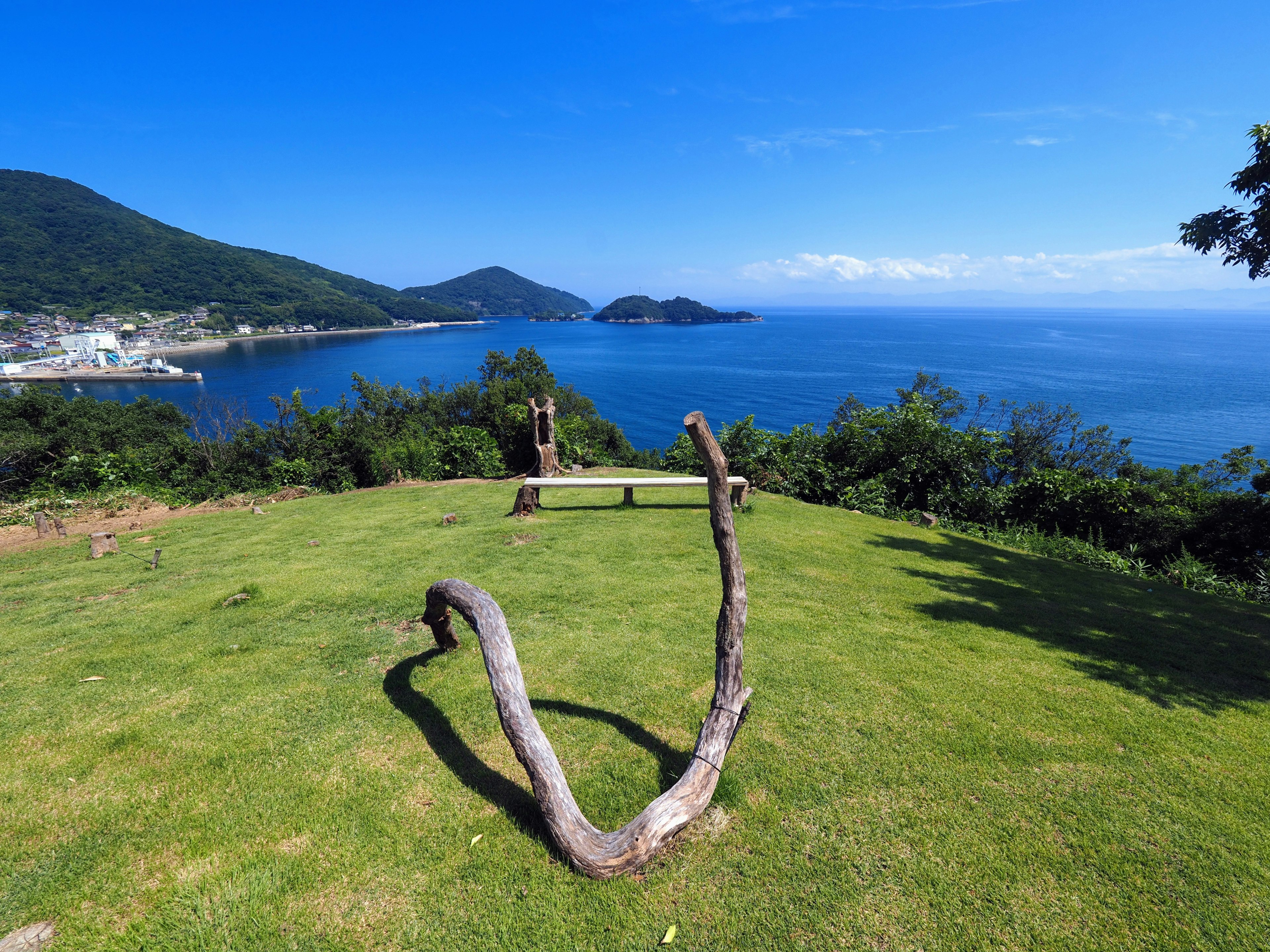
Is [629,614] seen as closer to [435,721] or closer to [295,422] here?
[435,721]

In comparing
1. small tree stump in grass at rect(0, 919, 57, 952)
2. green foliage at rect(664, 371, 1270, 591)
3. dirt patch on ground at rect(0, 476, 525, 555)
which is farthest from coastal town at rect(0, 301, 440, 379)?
small tree stump in grass at rect(0, 919, 57, 952)

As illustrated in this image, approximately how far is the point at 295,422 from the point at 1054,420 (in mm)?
41384

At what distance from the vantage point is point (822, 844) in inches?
121

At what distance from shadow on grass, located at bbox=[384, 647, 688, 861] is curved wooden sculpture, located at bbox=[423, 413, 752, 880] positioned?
0.68 feet

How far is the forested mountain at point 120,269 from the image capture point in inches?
4508

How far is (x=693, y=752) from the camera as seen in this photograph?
146 inches

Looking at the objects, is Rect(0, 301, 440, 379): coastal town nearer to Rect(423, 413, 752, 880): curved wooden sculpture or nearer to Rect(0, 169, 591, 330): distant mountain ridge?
Rect(0, 169, 591, 330): distant mountain ridge

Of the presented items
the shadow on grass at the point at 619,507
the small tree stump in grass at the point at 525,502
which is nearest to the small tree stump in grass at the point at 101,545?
the small tree stump in grass at the point at 525,502

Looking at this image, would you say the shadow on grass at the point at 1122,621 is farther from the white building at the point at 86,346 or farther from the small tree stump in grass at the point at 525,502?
the white building at the point at 86,346

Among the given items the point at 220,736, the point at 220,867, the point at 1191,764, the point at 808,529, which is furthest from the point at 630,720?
the point at 808,529

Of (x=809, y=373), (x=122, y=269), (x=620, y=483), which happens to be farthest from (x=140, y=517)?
(x=122, y=269)

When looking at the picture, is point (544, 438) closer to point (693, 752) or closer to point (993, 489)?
point (693, 752)

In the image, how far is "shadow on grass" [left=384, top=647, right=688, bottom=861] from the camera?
3.34 meters

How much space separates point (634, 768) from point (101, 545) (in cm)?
1046
